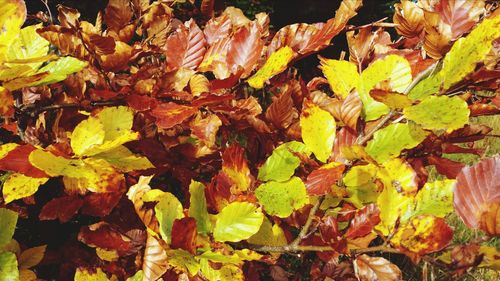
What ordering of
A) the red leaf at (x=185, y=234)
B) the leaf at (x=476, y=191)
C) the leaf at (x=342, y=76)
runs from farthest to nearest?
the leaf at (x=342, y=76) → the red leaf at (x=185, y=234) → the leaf at (x=476, y=191)

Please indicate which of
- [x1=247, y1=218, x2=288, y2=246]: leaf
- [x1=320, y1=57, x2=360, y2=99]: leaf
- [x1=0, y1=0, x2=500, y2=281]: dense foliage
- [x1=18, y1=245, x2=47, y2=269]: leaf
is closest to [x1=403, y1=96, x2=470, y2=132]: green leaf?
[x1=0, y1=0, x2=500, y2=281]: dense foliage

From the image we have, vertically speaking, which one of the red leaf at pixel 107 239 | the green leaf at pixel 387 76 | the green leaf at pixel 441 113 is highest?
the green leaf at pixel 441 113

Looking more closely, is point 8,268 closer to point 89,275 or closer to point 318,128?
point 89,275

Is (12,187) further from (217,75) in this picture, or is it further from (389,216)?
(389,216)

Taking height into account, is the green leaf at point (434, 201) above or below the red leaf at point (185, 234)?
above

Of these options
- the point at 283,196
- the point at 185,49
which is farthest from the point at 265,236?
the point at 185,49

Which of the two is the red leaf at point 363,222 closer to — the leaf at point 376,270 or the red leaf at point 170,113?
the leaf at point 376,270

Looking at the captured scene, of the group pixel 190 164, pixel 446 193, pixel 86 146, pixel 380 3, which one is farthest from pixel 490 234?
pixel 380 3

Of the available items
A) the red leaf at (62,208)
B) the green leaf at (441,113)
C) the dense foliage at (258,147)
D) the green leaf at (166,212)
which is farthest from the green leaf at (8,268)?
the green leaf at (441,113)
